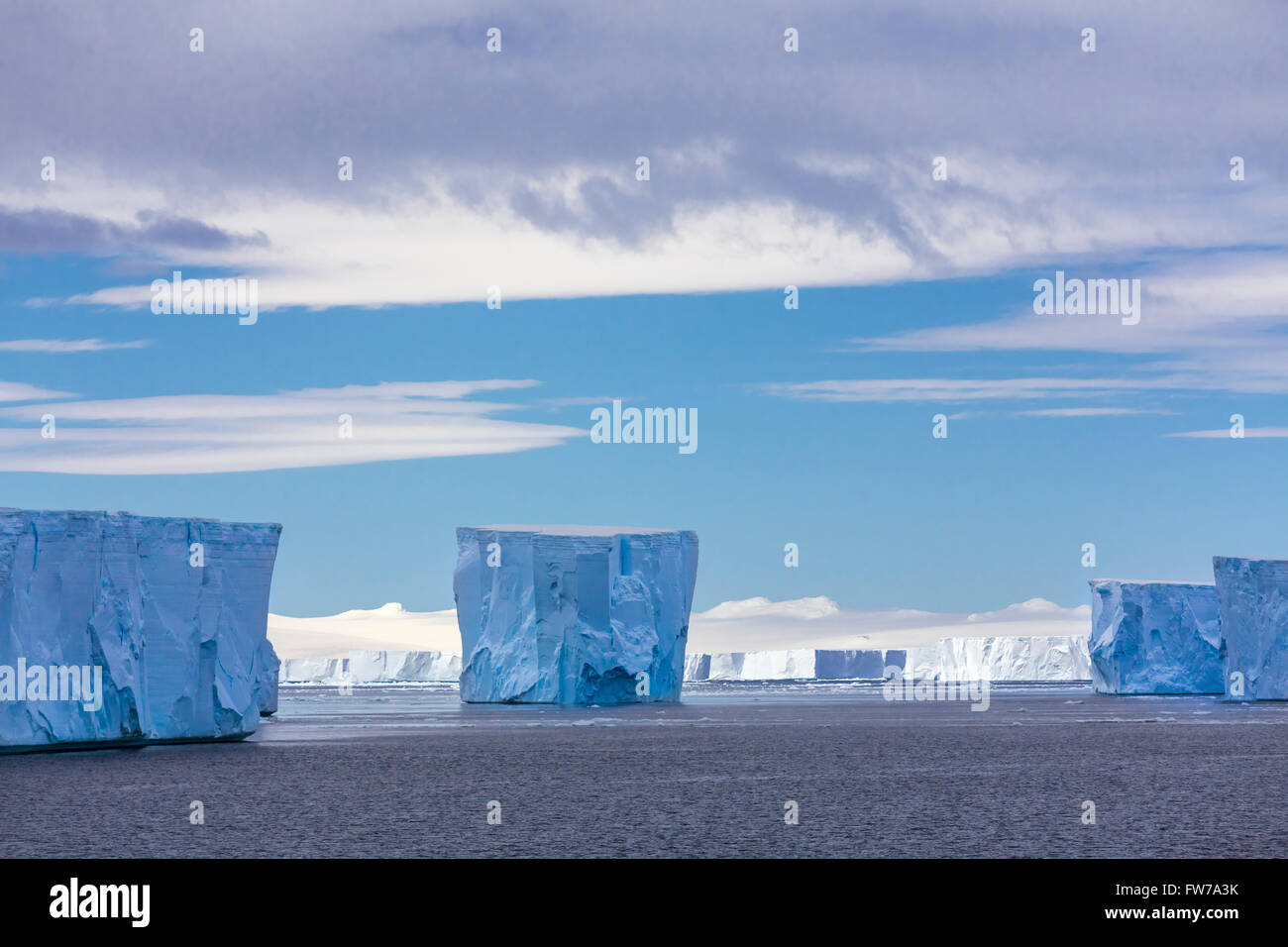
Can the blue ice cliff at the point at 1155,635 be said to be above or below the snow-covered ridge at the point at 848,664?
above

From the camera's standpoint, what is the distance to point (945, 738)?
3616cm

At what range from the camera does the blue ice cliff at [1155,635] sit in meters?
62.9

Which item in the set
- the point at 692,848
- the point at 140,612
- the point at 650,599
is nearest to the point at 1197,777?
the point at 692,848

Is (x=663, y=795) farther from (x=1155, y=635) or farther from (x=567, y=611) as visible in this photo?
(x=1155, y=635)

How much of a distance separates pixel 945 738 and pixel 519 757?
1244 cm

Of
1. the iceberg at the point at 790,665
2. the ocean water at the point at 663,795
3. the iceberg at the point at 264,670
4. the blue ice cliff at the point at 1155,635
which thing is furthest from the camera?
the iceberg at the point at 790,665

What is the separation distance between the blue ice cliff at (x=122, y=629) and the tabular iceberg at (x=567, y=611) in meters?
18.5

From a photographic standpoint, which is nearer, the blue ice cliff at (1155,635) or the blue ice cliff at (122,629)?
the blue ice cliff at (122,629)

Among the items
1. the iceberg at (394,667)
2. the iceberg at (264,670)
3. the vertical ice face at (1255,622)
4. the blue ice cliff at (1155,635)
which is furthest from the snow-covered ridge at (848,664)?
the iceberg at (264,670)

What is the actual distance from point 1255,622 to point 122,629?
33688 millimetres

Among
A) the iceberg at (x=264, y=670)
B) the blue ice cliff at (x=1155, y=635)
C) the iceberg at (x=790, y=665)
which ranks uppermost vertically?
the iceberg at (x=264, y=670)

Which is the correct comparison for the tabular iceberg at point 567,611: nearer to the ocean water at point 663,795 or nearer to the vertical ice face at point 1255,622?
the ocean water at point 663,795

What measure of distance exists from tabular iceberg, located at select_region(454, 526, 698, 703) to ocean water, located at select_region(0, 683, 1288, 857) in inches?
544
